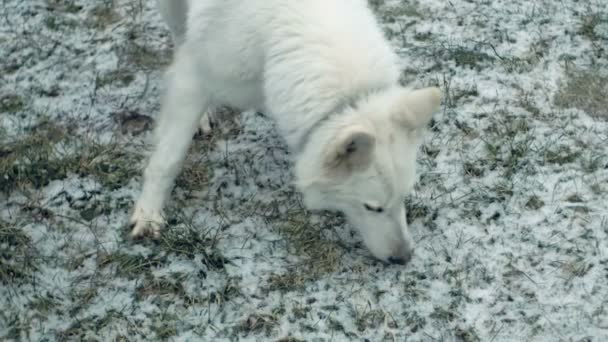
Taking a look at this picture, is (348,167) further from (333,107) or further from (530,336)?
(530,336)

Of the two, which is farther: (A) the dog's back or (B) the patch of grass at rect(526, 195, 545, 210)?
(B) the patch of grass at rect(526, 195, 545, 210)

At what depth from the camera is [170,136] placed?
3703 mm

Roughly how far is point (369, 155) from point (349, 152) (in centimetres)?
9

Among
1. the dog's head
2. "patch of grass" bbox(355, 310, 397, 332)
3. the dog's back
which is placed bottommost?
"patch of grass" bbox(355, 310, 397, 332)

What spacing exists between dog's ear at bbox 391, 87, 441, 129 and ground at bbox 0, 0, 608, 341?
40.3 inches

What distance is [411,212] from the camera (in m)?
3.97

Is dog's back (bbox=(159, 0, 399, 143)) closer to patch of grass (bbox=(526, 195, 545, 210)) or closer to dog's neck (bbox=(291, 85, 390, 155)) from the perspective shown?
dog's neck (bbox=(291, 85, 390, 155))

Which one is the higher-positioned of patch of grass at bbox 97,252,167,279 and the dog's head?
the dog's head

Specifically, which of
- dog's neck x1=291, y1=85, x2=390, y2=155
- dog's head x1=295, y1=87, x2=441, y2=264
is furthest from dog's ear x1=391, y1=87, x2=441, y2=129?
dog's neck x1=291, y1=85, x2=390, y2=155

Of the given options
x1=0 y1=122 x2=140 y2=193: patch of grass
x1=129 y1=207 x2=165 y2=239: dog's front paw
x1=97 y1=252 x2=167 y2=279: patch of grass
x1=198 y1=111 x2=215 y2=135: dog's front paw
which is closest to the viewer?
x1=97 y1=252 x2=167 y2=279: patch of grass

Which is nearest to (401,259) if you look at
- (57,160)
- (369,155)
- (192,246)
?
(369,155)

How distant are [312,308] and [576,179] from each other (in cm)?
178

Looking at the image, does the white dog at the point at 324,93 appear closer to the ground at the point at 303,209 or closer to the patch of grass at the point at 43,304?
the ground at the point at 303,209

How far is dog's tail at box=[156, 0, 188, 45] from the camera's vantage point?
165 inches
